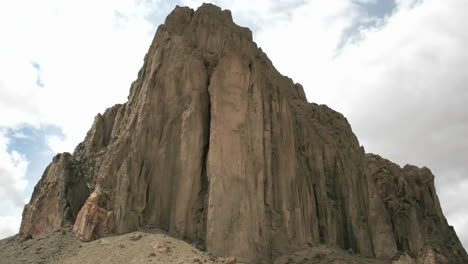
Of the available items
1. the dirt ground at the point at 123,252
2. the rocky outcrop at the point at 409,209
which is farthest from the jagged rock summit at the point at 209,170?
the rocky outcrop at the point at 409,209

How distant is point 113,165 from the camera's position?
1457 inches

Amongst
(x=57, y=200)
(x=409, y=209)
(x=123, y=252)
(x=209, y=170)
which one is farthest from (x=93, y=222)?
(x=409, y=209)

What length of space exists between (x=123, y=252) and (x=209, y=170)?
853cm

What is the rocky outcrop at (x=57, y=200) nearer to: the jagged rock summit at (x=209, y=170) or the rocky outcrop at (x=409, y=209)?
the jagged rock summit at (x=209, y=170)

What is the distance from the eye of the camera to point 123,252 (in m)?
29.8

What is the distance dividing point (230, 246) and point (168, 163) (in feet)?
28.4

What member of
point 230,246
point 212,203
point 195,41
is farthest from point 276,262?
point 195,41

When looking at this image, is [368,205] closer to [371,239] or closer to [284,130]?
[371,239]

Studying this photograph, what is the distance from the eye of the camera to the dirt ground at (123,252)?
2920 cm

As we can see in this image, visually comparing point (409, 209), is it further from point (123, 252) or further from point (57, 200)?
point (57, 200)

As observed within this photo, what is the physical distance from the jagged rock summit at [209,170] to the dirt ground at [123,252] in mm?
1230

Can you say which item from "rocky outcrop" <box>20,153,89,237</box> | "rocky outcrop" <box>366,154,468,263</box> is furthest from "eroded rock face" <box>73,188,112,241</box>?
"rocky outcrop" <box>366,154,468,263</box>

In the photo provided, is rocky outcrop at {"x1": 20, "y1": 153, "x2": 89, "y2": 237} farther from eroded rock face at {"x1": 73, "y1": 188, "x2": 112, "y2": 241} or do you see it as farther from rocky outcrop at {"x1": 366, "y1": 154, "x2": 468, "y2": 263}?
rocky outcrop at {"x1": 366, "y1": 154, "x2": 468, "y2": 263}

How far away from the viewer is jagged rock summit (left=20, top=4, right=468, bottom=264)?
33.7m
